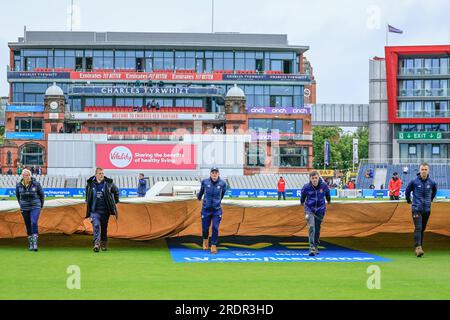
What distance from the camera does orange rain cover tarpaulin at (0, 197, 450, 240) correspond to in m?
18.0

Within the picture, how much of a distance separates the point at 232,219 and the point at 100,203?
3.10 metres

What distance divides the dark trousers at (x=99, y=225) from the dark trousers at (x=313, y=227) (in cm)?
425

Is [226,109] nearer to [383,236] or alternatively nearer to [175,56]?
[175,56]

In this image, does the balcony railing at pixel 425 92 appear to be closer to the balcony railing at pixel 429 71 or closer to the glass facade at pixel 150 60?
the balcony railing at pixel 429 71

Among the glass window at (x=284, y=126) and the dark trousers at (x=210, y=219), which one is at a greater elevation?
the glass window at (x=284, y=126)

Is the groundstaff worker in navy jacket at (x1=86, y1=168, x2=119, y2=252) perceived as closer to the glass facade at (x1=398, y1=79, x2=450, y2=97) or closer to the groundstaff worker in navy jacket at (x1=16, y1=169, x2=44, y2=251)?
the groundstaff worker in navy jacket at (x1=16, y1=169, x2=44, y2=251)

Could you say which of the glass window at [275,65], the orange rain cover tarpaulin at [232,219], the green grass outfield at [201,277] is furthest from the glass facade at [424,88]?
the green grass outfield at [201,277]

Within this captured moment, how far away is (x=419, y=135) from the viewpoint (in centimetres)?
8762

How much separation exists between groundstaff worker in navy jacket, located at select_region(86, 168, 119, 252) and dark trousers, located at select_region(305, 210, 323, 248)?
160 inches

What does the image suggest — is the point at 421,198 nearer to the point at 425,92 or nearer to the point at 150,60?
the point at 425,92

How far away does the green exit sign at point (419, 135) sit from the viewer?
8712cm

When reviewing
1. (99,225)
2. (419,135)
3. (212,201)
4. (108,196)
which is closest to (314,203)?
(212,201)

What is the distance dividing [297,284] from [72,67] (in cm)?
8312
